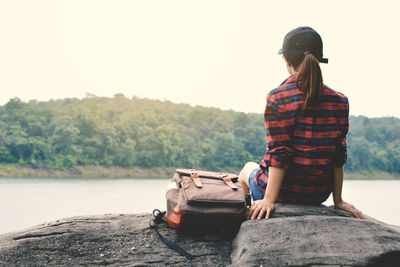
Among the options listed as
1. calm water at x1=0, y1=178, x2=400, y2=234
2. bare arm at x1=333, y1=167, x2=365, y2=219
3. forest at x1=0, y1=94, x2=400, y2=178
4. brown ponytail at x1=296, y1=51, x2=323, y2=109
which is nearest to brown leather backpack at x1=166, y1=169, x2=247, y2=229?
bare arm at x1=333, y1=167, x2=365, y2=219

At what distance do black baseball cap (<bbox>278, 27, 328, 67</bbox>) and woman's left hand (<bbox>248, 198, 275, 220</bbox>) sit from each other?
3.84ft

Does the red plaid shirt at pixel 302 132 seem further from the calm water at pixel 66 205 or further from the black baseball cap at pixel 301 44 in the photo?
the calm water at pixel 66 205

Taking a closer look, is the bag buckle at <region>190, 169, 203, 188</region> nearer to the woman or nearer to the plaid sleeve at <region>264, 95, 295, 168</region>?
the woman

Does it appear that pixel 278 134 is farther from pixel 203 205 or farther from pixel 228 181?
pixel 203 205

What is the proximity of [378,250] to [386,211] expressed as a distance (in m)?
26.8

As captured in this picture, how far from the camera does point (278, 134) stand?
3008mm

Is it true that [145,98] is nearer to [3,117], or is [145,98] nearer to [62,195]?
[3,117]

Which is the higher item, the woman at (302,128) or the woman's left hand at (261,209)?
the woman at (302,128)

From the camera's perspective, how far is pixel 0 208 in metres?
20.1

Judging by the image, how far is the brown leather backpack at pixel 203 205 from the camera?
3104 mm

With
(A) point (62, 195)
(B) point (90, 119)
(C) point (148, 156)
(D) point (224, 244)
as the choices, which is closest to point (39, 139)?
(B) point (90, 119)

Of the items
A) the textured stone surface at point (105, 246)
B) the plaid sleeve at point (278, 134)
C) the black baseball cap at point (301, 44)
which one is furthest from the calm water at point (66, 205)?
the black baseball cap at point (301, 44)

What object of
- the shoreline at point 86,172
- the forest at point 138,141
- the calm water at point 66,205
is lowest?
the shoreline at point 86,172

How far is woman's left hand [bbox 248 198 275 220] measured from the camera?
312 cm
